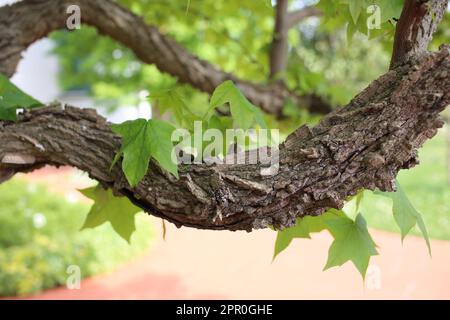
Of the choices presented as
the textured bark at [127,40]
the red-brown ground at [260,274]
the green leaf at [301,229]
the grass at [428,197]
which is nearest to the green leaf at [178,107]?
the green leaf at [301,229]

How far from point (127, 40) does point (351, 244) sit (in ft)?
2.51

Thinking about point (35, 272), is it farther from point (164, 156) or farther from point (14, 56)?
point (164, 156)

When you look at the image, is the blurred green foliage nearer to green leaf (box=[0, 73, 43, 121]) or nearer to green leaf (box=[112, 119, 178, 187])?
green leaf (box=[0, 73, 43, 121])

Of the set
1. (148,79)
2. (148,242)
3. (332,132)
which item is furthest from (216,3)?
(148,242)

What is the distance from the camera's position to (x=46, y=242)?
315 centimetres

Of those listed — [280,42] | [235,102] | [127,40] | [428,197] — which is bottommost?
[235,102]

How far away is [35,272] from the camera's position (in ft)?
9.66

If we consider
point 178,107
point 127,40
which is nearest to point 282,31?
point 127,40

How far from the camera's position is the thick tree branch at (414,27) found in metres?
0.61

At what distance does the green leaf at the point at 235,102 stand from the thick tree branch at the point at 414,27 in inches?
6.8

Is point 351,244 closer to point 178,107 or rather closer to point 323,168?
point 323,168

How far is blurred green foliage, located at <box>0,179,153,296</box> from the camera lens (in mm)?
2932

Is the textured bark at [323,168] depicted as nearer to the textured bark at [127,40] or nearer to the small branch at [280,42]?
the textured bark at [127,40]
